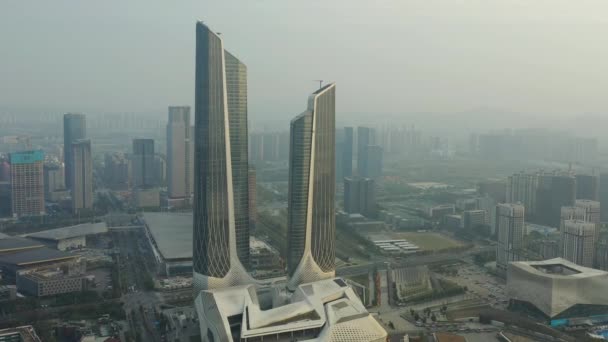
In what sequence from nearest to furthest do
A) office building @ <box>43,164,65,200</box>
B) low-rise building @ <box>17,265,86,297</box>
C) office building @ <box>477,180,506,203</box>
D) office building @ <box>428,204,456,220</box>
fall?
1. low-rise building @ <box>17,265,86,297</box>
2. office building @ <box>428,204,456,220</box>
3. office building @ <box>477,180,506,203</box>
4. office building @ <box>43,164,65,200</box>

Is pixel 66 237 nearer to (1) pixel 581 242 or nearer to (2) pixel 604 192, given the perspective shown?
(1) pixel 581 242

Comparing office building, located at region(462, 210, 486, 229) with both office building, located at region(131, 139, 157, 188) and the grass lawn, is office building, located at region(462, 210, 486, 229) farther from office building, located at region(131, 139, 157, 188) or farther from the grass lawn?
office building, located at region(131, 139, 157, 188)

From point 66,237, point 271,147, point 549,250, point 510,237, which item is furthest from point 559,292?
point 271,147

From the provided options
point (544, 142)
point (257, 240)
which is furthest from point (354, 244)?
point (544, 142)

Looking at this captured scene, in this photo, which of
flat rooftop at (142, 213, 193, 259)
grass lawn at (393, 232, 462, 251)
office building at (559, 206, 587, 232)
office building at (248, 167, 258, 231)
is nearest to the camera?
flat rooftop at (142, 213, 193, 259)

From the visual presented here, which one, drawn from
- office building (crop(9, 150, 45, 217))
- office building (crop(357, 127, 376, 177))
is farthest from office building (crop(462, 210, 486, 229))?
office building (crop(9, 150, 45, 217))

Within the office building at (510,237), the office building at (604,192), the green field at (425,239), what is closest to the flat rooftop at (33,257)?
the green field at (425,239)
